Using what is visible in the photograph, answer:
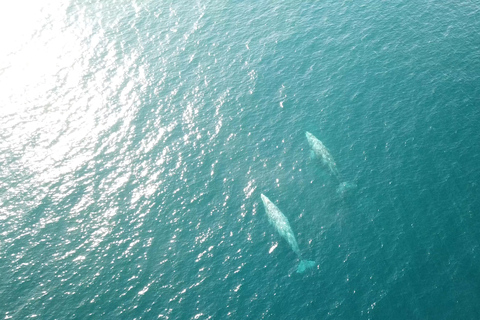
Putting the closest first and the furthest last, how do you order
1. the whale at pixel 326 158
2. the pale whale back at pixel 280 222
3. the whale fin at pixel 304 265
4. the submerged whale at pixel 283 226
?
the whale fin at pixel 304 265 → the submerged whale at pixel 283 226 → the pale whale back at pixel 280 222 → the whale at pixel 326 158

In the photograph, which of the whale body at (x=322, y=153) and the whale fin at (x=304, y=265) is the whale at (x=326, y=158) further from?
the whale fin at (x=304, y=265)

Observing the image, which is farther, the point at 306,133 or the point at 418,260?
the point at 306,133

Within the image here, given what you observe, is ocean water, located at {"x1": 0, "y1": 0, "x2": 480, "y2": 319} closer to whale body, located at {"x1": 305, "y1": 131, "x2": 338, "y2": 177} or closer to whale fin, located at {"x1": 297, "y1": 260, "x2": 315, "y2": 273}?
whale fin, located at {"x1": 297, "y1": 260, "x2": 315, "y2": 273}

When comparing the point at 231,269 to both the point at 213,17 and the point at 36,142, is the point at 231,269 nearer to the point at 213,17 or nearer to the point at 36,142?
the point at 36,142

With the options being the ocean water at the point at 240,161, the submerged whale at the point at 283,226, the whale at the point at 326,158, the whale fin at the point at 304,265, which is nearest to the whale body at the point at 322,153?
the whale at the point at 326,158

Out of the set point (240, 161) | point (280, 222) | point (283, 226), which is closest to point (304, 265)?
point (283, 226)

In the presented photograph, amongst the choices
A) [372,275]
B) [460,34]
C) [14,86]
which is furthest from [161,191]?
[460,34]
